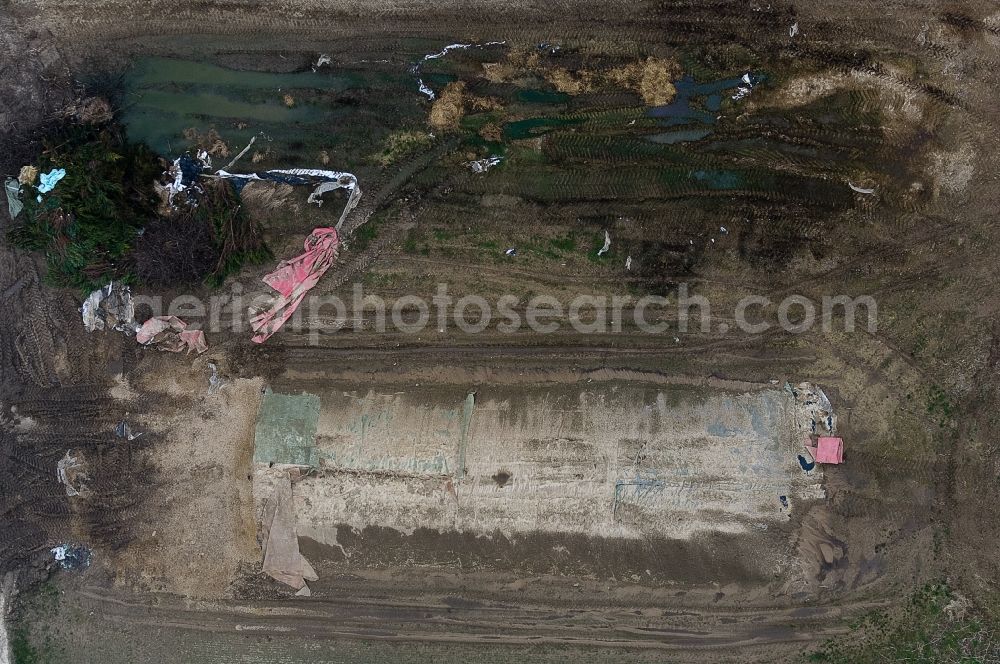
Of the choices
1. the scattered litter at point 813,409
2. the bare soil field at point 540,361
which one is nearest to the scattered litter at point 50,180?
the bare soil field at point 540,361

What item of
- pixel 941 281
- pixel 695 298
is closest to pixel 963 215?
pixel 941 281

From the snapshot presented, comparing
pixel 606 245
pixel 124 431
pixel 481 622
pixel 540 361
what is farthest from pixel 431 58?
pixel 481 622

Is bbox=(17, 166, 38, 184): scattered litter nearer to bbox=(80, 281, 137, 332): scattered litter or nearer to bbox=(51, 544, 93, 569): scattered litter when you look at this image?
bbox=(80, 281, 137, 332): scattered litter

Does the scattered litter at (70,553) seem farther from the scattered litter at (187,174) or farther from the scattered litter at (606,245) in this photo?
the scattered litter at (606,245)

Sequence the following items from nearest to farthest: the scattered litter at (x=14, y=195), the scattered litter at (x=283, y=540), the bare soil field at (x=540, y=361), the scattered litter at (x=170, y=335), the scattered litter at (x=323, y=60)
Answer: the bare soil field at (x=540, y=361) → the scattered litter at (x=283, y=540) → the scattered litter at (x=14, y=195) → the scattered litter at (x=170, y=335) → the scattered litter at (x=323, y=60)

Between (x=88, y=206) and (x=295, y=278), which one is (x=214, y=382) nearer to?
(x=295, y=278)
